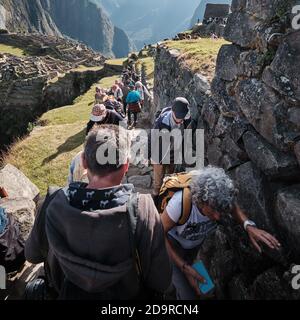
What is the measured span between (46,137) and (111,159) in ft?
40.2

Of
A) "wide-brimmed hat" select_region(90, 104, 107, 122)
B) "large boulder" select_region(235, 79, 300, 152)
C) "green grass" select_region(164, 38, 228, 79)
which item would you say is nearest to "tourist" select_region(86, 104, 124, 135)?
"wide-brimmed hat" select_region(90, 104, 107, 122)

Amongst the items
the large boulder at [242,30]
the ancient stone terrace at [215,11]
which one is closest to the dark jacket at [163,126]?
the large boulder at [242,30]

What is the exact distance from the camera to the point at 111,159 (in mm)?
2684

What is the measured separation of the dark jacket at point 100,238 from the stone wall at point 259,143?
1491mm

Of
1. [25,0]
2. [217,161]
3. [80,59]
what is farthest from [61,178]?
[25,0]

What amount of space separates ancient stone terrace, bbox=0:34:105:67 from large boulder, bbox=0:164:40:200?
49.6 metres

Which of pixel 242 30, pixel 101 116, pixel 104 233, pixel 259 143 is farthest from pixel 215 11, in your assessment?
pixel 104 233

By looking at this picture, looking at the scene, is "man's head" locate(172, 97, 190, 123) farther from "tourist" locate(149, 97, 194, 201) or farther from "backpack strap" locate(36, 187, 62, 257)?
"backpack strap" locate(36, 187, 62, 257)

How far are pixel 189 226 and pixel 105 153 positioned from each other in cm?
131

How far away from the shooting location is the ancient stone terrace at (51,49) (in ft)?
192

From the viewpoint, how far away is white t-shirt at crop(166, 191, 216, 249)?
11.0 feet

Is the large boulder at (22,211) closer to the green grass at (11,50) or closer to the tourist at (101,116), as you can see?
the tourist at (101,116)

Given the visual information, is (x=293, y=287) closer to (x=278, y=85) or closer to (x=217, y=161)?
(x=278, y=85)

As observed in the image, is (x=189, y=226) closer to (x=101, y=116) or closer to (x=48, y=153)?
(x=101, y=116)
